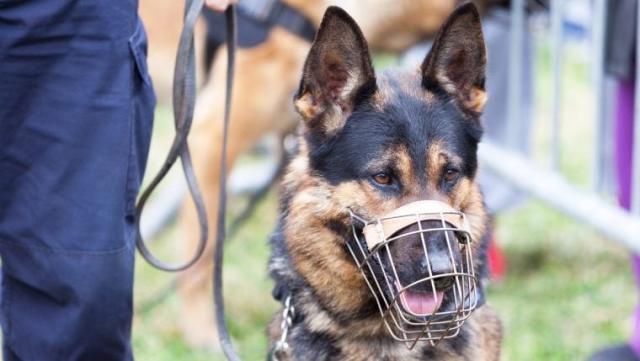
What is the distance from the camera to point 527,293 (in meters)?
4.89

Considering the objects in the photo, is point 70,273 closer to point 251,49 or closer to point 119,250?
point 119,250

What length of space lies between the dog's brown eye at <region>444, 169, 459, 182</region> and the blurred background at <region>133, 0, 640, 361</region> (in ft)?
3.74

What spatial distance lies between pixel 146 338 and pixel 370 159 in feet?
7.19

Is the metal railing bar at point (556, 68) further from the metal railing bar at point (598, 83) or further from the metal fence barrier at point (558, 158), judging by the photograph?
the metal railing bar at point (598, 83)

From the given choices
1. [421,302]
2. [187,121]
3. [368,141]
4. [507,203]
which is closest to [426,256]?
[421,302]

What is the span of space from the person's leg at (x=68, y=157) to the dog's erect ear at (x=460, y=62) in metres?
0.76

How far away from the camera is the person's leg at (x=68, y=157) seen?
2.32m

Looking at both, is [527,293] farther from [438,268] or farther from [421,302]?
[438,268]

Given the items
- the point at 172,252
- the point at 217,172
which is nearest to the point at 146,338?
the point at 217,172

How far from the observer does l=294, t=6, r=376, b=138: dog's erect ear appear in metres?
2.50

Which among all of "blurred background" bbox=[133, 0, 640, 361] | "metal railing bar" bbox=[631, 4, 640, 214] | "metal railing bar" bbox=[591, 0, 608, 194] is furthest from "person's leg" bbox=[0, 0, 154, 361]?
"metal railing bar" bbox=[591, 0, 608, 194]

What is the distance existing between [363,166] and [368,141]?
0.07 meters

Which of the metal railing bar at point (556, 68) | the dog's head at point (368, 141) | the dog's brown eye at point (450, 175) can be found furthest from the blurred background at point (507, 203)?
the dog's brown eye at point (450, 175)

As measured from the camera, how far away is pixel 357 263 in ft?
8.27
